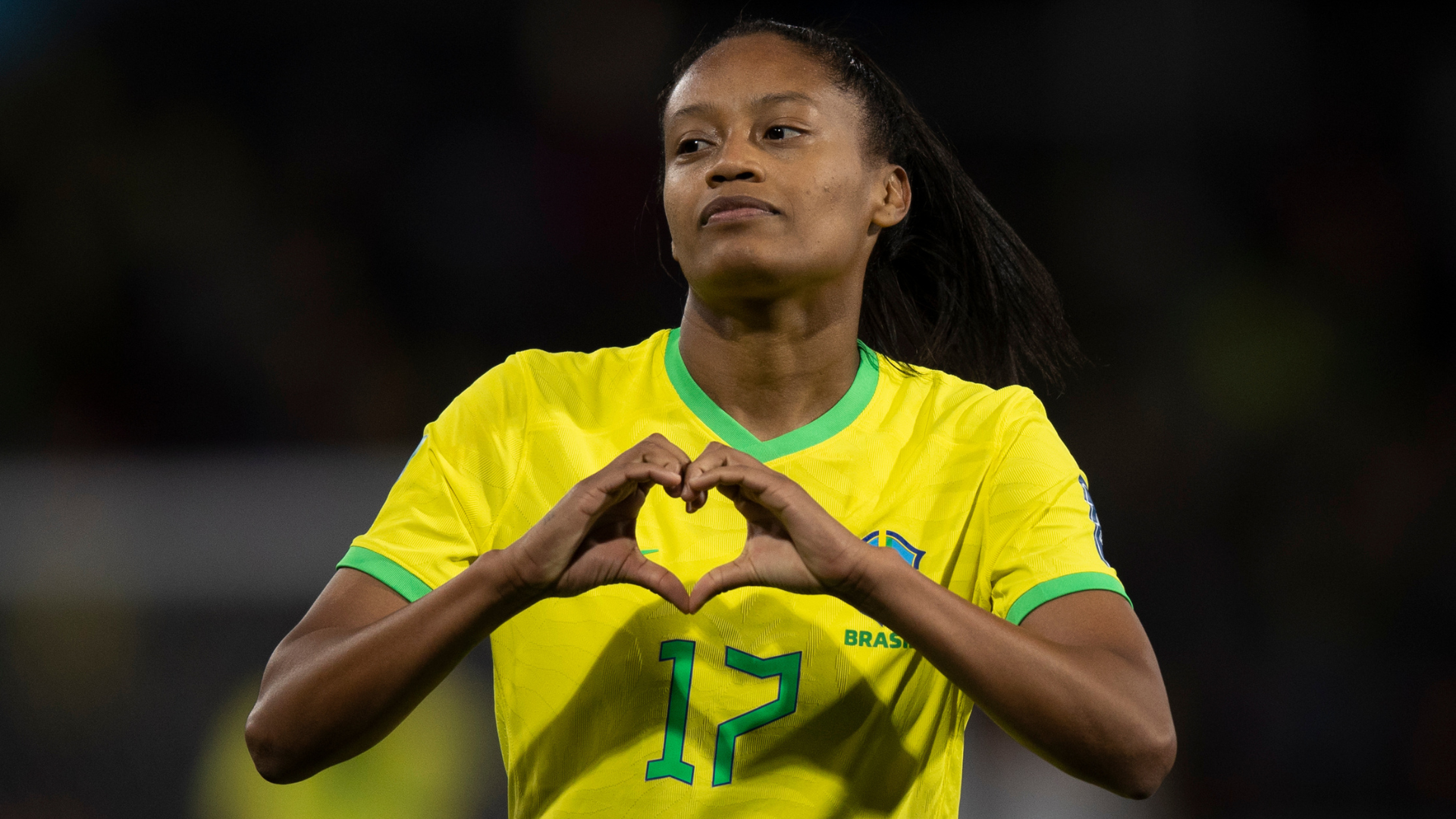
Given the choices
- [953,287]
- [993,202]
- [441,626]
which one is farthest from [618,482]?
[993,202]

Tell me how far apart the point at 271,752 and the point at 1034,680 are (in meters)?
0.93

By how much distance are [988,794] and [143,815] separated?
7.48 ft

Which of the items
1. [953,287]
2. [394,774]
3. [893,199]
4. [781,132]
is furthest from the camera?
[394,774]

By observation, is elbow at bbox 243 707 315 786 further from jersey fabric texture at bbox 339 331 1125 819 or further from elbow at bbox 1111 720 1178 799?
elbow at bbox 1111 720 1178 799

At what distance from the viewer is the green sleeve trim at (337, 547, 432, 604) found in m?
1.67

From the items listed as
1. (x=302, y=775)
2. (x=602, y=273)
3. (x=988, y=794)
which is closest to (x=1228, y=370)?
(x=988, y=794)

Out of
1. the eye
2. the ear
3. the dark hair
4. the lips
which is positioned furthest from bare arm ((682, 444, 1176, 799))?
the dark hair

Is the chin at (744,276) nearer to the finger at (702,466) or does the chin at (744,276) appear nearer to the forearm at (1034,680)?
the finger at (702,466)

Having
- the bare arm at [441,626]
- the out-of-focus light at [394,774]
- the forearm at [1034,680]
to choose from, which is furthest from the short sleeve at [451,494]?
the out-of-focus light at [394,774]

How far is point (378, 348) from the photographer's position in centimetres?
427

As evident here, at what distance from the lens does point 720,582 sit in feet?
4.82

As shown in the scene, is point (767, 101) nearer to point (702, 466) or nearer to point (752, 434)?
A: point (752, 434)

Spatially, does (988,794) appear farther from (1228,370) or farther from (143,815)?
(143,815)

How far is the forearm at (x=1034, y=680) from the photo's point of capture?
1454mm
